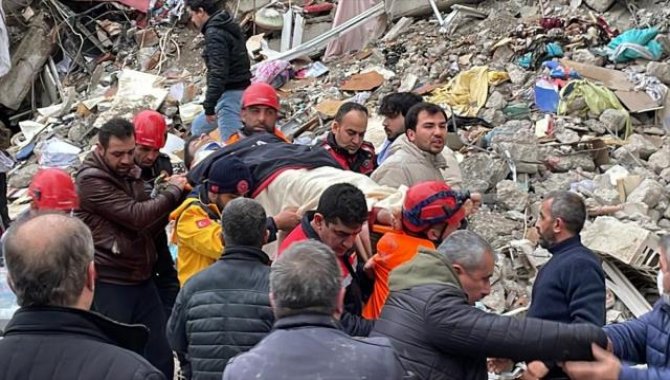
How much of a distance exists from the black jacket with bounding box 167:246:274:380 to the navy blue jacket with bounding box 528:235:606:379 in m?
1.59

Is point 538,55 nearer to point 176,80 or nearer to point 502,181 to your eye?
point 502,181

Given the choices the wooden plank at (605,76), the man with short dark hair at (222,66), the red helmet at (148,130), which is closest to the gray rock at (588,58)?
the wooden plank at (605,76)

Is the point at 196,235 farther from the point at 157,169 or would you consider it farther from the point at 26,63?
the point at 26,63

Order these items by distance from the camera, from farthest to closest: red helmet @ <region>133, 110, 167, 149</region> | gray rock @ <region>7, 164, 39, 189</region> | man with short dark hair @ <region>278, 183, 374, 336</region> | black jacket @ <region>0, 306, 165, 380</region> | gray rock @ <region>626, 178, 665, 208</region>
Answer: gray rock @ <region>7, 164, 39, 189</region> < gray rock @ <region>626, 178, 665, 208</region> < red helmet @ <region>133, 110, 167, 149</region> < man with short dark hair @ <region>278, 183, 374, 336</region> < black jacket @ <region>0, 306, 165, 380</region>

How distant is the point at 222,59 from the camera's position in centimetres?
754

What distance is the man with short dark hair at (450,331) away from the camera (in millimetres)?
2891

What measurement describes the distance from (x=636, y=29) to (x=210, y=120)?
5.66 metres

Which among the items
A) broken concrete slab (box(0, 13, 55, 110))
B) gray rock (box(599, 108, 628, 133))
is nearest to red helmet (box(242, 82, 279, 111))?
gray rock (box(599, 108, 628, 133))

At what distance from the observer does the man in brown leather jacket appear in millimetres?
4637

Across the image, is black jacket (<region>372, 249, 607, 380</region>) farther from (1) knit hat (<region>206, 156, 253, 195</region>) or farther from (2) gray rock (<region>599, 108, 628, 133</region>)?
(2) gray rock (<region>599, 108, 628, 133</region>)

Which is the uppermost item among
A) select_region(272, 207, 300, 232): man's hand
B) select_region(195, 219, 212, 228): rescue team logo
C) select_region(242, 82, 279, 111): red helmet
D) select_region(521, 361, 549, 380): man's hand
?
select_region(242, 82, 279, 111): red helmet

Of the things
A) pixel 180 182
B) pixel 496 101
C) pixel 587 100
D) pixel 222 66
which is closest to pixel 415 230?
pixel 180 182

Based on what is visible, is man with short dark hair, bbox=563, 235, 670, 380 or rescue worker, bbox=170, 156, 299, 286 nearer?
man with short dark hair, bbox=563, 235, 670, 380

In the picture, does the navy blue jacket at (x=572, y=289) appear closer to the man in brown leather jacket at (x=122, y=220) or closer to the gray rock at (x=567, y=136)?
the man in brown leather jacket at (x=122, y=220)
